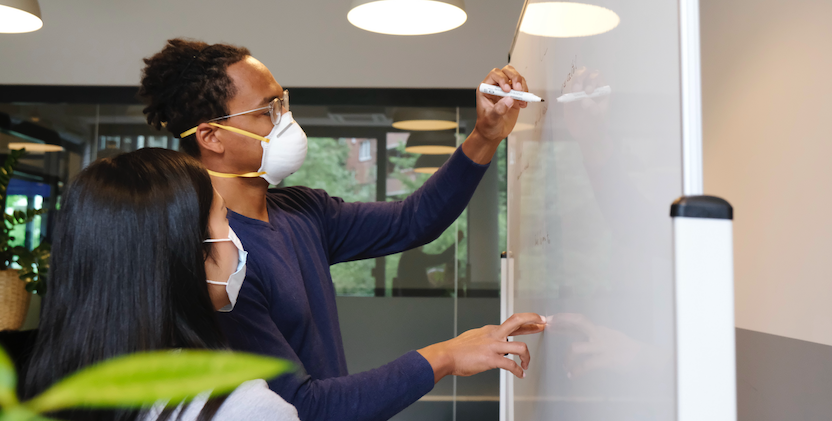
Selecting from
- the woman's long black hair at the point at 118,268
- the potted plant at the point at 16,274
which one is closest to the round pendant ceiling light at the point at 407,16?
the woman's long black hair at the point at 118,268

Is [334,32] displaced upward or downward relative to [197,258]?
upward

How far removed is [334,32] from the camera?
2922 mm

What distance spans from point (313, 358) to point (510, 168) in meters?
0.72

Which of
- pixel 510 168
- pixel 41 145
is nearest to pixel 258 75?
pixel 510 168

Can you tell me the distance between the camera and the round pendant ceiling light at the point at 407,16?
162cm

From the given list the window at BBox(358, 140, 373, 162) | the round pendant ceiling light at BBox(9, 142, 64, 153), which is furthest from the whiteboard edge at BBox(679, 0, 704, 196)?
the round pendant ceiling light at BBox(9, 142, 64, 153)

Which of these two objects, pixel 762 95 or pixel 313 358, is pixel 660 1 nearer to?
pixel 313 358

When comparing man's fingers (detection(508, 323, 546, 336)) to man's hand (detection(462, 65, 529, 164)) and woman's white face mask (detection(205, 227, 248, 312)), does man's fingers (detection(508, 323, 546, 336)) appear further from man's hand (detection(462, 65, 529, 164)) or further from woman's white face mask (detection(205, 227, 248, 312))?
woman's white face mask (detection(205, 227, 248, 312))

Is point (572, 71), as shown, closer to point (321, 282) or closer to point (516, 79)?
point (516, 79)

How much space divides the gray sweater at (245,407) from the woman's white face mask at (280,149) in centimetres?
61

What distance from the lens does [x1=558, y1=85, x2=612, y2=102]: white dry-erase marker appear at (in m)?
0.63

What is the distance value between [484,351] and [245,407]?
1.47 ft

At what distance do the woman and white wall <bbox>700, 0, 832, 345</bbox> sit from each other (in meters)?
1.06

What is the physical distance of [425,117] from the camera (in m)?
2.99
